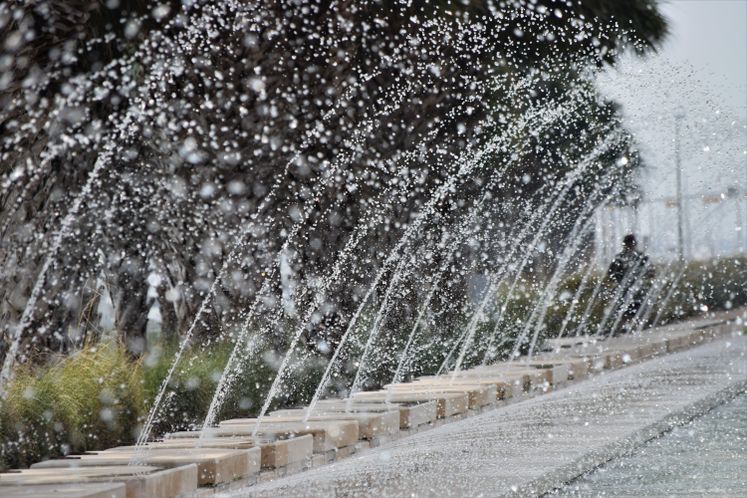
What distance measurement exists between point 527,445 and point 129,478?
2449 millimetres

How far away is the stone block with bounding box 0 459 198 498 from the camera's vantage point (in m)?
4.54

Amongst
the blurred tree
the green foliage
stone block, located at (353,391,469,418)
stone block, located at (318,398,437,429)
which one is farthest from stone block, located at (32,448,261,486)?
the blurred tree

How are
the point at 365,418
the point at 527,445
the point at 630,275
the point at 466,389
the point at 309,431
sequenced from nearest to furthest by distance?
the point at 309,431, the point at 527,445, the point at 365,418, the point at 466,389, the point at 630,275

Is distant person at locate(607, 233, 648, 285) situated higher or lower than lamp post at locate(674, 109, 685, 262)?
lower

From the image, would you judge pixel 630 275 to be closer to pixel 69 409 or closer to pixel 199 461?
pixel 69 409

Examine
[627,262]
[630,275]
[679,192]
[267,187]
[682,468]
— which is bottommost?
[682,468]

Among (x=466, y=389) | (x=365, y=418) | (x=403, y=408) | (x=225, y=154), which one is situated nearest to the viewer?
(x=365, y=418)

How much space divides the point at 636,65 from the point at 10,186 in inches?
465

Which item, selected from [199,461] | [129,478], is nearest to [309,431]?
[199,461]

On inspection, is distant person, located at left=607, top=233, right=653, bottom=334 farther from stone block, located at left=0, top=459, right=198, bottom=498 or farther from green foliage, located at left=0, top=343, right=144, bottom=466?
stone block, located at left=0, top=459, right=198, bottom=498

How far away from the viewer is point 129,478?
457 centimetres

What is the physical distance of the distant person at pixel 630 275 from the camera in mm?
21000

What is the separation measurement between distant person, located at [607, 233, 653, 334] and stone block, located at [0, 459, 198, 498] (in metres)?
16.3

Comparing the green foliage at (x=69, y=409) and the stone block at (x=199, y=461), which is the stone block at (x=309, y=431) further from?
the green foliage at (x=69, y=409)
